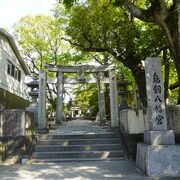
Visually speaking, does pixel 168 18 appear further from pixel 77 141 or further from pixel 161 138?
pixel 77 141

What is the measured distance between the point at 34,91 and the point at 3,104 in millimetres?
2546

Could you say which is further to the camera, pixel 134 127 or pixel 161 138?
pixel 134 127

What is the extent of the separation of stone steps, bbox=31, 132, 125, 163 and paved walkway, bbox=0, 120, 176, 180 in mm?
700

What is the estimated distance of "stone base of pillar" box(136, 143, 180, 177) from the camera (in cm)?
779

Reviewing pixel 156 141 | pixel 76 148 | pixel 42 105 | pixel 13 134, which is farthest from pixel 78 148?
pixel 42 105

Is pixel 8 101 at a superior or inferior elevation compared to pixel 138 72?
inferior

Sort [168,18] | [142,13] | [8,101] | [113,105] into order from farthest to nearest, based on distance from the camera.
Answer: [8,101] → [113,105] → [142,13] → [168,18]

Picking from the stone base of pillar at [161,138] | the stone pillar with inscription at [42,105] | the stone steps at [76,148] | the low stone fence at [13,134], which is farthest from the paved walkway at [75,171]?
the stone pillar with inscription at [42,105]

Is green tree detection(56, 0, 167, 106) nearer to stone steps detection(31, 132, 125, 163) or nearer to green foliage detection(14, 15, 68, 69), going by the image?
stone steps detection(31, 132, 125, 163)

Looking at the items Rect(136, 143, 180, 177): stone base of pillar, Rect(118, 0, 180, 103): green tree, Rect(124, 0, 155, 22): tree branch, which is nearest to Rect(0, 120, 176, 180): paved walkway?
Rect(136, 143, 180, 177): stone base of pillar

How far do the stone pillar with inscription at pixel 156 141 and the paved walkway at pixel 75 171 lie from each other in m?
0.47

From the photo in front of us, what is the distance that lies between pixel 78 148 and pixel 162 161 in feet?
14.5

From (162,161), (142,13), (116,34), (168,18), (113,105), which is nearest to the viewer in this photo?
(162,161)

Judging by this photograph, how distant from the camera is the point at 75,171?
28.1 feet
